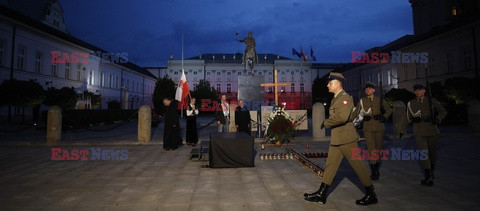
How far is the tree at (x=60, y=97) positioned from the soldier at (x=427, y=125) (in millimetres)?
28883

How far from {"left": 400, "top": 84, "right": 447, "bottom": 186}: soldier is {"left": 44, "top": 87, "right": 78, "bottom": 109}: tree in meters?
28.9

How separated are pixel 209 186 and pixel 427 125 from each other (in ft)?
14.8

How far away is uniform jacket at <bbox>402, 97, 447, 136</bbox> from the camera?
503cm

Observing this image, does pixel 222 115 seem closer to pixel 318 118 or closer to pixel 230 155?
pixel 318 118

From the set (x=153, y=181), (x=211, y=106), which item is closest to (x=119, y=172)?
(x=153, y=181)

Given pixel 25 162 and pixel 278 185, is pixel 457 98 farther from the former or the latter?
pixel 25 162

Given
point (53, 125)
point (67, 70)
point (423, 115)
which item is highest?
point (67, 70)

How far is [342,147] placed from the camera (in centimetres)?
403

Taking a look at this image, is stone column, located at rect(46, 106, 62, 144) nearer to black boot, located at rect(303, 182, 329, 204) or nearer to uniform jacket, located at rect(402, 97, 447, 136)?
black boot, located at rect(303, 182, 329, 204)

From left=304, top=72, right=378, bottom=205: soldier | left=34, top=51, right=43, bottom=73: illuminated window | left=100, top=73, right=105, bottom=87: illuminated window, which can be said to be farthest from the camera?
left=100, top=73, right=105, bottom=87: illuminated window

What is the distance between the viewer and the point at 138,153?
30.1 ft

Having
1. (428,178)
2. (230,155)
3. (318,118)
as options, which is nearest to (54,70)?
(318,118)

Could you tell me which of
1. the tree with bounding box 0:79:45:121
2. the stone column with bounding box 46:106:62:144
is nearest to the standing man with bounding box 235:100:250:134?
the stone column with bounding box 46:106:62:144

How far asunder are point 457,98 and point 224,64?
202 feet
